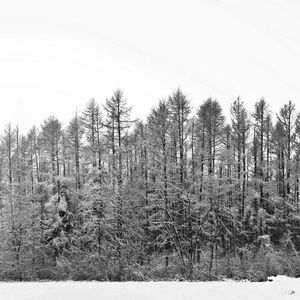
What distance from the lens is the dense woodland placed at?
930 inches

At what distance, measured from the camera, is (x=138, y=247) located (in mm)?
25703

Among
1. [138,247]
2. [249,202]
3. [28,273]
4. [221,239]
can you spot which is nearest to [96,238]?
[138,247]
